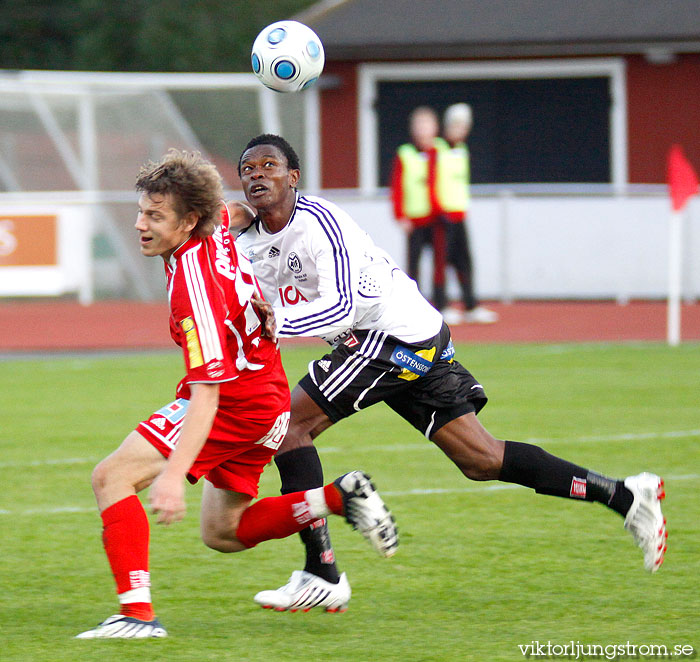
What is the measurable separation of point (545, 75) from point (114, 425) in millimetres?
13224

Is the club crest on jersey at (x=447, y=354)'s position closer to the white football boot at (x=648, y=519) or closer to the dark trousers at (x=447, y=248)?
the white football boot at (x=648, y=519)

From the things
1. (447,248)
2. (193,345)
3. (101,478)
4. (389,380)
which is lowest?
(101,478)

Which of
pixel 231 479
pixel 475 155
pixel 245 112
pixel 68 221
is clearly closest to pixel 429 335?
pixel 231 479

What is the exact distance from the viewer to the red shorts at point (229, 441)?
445cm

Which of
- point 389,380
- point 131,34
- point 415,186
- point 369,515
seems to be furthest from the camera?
point 131,34

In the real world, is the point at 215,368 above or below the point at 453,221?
below

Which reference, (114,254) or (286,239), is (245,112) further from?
(286,239)

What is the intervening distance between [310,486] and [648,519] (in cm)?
134

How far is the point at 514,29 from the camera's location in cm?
→ 2023

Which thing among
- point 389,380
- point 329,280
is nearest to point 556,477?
point 389,380

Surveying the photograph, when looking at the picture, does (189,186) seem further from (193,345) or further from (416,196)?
(416,196)

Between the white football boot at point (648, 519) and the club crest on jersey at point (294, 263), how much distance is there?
1577 millimetres

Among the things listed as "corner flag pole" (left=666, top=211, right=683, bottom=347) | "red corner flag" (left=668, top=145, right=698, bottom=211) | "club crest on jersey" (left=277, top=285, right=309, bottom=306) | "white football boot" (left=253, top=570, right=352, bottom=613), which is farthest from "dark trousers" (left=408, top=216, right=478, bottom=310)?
"white football boot" (left=253, top=570, right=352, bottom=613)

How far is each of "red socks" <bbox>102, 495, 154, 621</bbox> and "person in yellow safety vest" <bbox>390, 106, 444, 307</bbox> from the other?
36.0 feet
